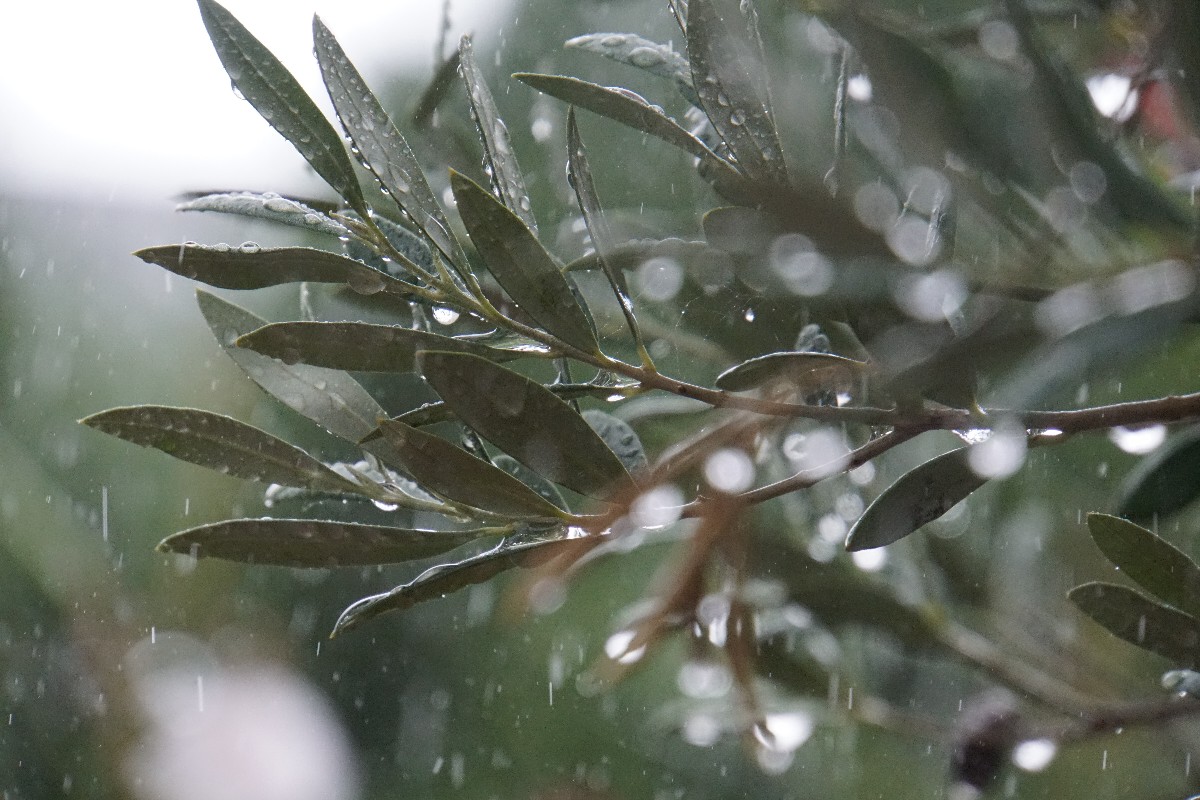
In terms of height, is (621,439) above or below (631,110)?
below

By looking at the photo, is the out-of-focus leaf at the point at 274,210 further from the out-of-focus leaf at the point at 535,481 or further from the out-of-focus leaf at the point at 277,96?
the out-of-focus leaf at the point at 535,481

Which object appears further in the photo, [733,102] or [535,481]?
[535,481]

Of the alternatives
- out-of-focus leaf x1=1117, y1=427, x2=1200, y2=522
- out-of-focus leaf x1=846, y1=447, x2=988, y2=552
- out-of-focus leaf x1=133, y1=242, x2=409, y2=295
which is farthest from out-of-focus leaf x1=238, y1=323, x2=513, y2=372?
out-of-focus leaf x1=1117, y1=427, x2=1200, y2=522

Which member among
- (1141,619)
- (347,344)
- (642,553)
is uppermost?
(347,344)

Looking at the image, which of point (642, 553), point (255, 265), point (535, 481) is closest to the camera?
point (255, 265)

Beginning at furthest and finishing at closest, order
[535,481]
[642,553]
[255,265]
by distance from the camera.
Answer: [642,553], [535,481], [255,265]

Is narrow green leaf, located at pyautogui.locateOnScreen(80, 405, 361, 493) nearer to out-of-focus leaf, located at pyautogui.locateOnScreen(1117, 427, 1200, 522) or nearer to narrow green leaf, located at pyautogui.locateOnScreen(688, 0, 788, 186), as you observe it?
narrow green leaf, located at pyautogui.locateOnScreen(688, 0, 788, 186)

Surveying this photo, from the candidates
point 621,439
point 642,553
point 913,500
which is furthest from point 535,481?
point 642,553

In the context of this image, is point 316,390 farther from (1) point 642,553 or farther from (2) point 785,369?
(1) point 642,553
